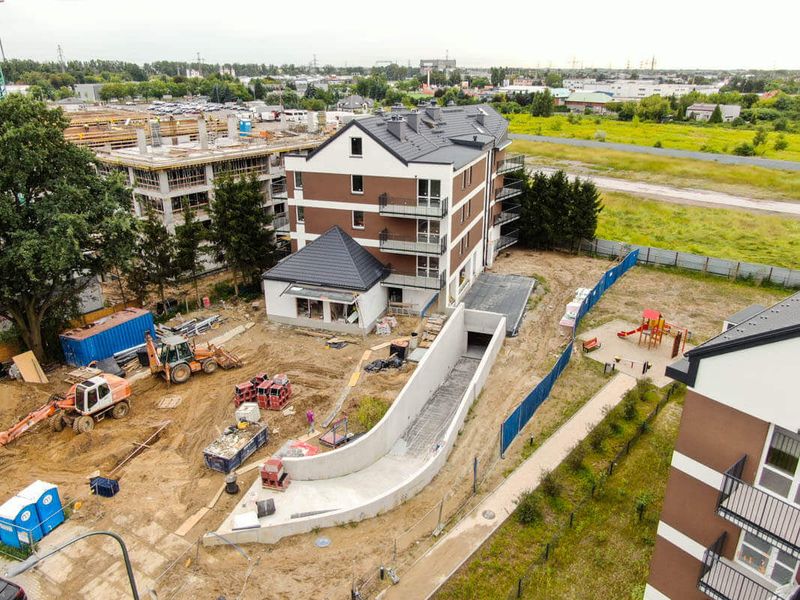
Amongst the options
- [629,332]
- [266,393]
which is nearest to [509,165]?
[629,332]

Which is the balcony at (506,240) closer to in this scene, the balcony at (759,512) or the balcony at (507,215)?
the balcony at (507,215)

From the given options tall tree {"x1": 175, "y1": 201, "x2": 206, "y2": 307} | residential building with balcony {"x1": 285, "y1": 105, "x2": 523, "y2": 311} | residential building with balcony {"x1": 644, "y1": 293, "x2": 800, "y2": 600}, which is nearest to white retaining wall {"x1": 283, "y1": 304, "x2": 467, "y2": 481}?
residential building with balcony {"x1": 285, "y1": 105, "x2": 523, "y2": 311}

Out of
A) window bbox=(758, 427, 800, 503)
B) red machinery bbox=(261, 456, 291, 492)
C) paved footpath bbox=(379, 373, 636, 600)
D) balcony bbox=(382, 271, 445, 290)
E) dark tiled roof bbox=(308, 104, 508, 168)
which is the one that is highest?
dark tiled roof bbox=(308, 104, 508, 168)

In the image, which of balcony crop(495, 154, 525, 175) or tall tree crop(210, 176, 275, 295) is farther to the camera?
balcony crop(495, 154, 525, 175)

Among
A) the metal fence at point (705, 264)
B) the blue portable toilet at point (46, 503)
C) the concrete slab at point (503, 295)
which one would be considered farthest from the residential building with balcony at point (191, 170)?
the metal fence at point (705, 264)

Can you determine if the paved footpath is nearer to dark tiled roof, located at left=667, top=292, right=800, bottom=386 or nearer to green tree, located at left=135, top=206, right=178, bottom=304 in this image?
dark tiled roof, located at left=667, top=292, right=800, bottom=386
